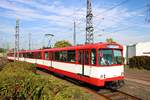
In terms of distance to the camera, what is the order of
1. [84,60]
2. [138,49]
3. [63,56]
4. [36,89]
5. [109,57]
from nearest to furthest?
1. [36,89]
2. [109,57]
3. [84,60]
4. [63,56]
5. [138,49]

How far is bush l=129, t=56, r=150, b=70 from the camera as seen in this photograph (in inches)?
1195

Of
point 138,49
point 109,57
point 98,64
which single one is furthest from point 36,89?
point 138,49

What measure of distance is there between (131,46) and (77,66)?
27140 millimetres

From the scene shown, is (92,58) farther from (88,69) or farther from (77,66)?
(77,66)

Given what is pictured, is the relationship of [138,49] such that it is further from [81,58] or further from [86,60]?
[86,60]

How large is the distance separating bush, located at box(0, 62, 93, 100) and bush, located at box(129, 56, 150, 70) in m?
25.8

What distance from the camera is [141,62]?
31359mm

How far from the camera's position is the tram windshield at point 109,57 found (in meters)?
13.4

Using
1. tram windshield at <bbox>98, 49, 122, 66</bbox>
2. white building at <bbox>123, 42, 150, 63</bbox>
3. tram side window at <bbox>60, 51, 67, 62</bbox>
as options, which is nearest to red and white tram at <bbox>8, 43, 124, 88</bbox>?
tram windshield at <bbox>98, 49, 122, 66</bbox>

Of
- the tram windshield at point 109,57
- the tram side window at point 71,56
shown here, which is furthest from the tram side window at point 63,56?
the tram windshield at point 109,57

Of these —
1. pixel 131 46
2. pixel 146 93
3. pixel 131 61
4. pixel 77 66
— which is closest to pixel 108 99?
pixel 146 93

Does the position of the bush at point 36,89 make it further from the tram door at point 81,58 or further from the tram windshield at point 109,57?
the tram door at point 81,58

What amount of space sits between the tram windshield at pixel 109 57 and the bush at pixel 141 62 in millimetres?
17039

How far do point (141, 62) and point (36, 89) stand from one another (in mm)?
27402
